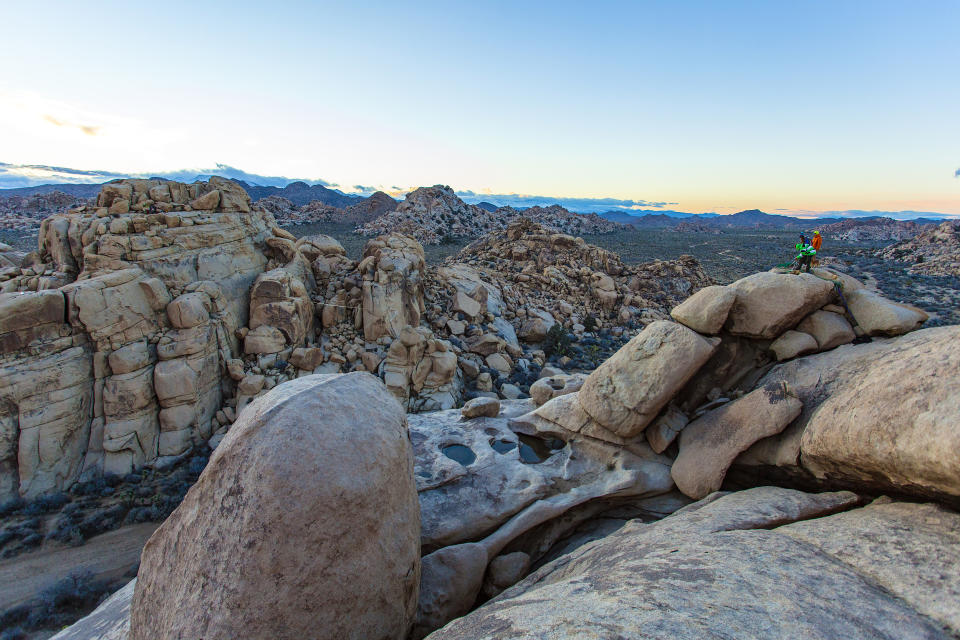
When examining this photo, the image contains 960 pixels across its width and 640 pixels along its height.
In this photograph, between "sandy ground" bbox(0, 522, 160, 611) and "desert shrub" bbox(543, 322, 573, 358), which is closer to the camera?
"sandy ground" bbox(0, 522, 160, 611)

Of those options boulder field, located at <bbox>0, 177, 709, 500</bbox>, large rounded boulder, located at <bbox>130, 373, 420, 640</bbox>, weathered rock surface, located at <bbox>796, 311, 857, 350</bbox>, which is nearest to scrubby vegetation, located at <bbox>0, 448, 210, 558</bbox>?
boulder field, located at <bbox>0, 177, 709, 500</bbox>

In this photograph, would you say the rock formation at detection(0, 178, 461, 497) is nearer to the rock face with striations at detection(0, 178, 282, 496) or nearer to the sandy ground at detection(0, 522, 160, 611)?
the rock face with striations at detection(0, 178, 282, 496)

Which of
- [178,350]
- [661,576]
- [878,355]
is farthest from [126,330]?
[878,355]

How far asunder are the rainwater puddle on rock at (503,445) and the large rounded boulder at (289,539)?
347cm

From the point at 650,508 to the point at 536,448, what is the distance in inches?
79.3

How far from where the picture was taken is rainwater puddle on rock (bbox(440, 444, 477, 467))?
6961 mm

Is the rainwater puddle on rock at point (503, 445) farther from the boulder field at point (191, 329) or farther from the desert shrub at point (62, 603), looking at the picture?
the desert shrub at point (62, 603)

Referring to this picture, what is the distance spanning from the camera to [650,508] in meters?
6.11

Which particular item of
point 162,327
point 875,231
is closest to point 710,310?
point 162,327

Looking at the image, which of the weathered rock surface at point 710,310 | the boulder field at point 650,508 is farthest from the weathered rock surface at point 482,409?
the weathered rock surface at point 710,310

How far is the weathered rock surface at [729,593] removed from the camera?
8.50 ft

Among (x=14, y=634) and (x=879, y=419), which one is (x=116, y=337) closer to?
(x=14, y=634)

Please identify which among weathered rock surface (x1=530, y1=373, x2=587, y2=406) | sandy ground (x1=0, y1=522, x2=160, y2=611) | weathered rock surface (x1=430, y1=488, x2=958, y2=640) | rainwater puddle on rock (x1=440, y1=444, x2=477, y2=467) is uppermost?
weathered rock surface (x1=430, y1=488, x2=958, y2=640)

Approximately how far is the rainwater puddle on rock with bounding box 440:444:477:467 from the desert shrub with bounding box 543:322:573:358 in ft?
33.6
